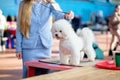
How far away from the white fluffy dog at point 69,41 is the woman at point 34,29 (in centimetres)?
29

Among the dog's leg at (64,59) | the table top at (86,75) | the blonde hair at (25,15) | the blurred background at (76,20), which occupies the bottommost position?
the table top at (86,75)

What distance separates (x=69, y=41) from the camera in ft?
9.36

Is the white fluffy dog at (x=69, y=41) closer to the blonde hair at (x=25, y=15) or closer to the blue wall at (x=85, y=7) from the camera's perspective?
the blonde hair at (x=25, y=15)

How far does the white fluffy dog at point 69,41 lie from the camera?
2795mm

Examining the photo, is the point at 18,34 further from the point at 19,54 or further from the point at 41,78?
the point at 41,78

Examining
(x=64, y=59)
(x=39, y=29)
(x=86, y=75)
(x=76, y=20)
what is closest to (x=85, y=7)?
(x=76, y=20)

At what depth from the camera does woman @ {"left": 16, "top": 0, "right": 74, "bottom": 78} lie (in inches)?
125

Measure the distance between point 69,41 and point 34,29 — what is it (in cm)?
51

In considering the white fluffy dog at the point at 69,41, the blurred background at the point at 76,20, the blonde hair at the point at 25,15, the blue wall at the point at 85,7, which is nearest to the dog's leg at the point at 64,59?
the white fluffy dog at the point at 69,41

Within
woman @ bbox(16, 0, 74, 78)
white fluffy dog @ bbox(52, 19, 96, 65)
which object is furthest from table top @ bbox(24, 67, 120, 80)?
woman @ bbox(16, 0, 74, 78)

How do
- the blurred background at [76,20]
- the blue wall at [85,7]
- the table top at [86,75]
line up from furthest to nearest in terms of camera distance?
the blue wall at [85,7]
the blurred background at [76,20]
the table top at [86,75]

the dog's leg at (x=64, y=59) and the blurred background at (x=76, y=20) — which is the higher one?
the blurred background at (x=76, y=20)

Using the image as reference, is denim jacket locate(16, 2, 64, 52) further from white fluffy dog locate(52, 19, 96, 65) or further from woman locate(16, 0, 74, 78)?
white fluffy dog locate(52, 19, 96, 65)

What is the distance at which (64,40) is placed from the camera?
287 cm
